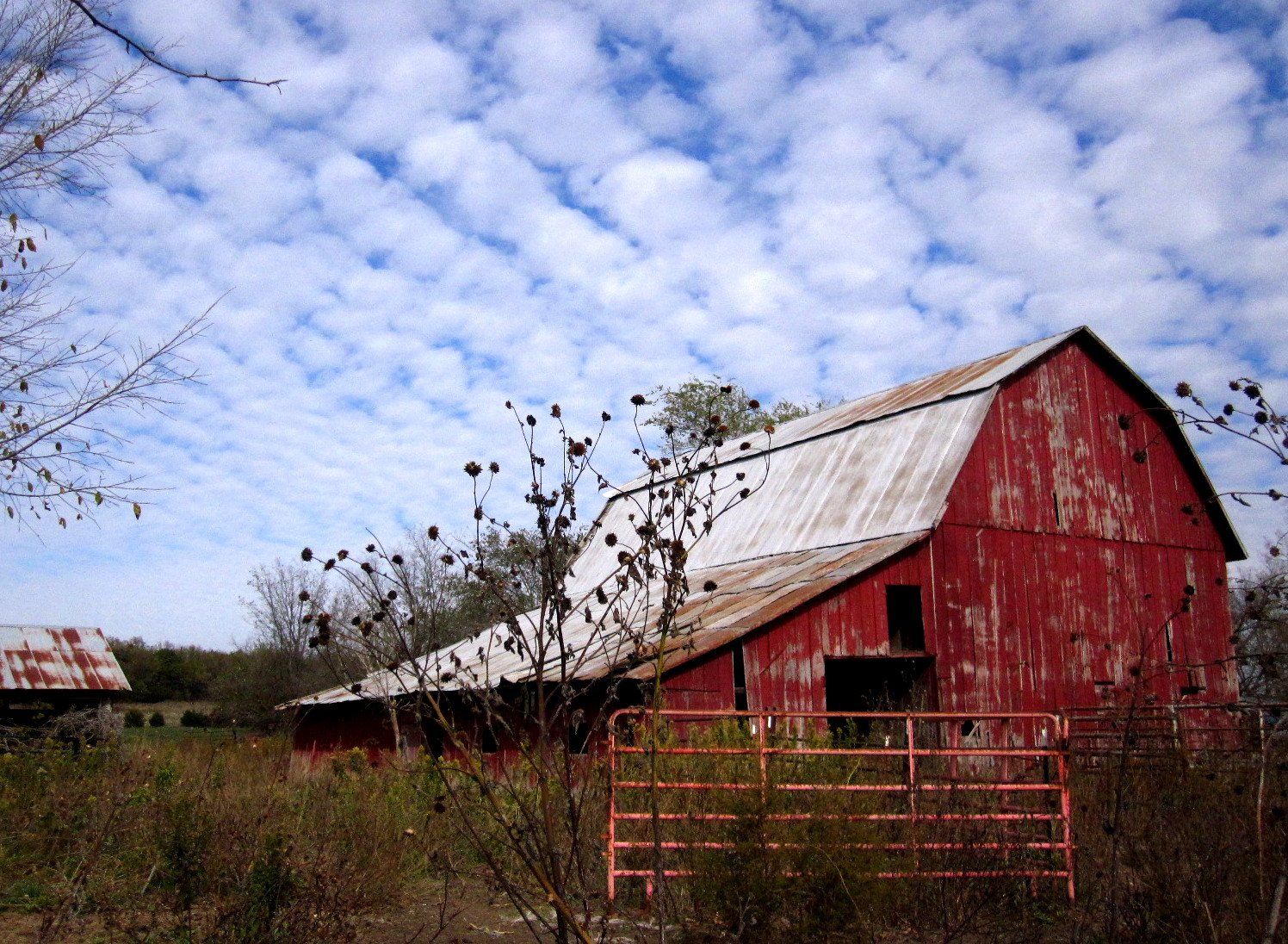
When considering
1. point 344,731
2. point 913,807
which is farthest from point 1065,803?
point 344,731

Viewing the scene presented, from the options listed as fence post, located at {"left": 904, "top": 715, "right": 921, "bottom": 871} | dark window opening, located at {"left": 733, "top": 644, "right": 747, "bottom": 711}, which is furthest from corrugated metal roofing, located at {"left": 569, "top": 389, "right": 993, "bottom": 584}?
fence post, located at {"left": 904, "top": 715, "right": 921, "bottom": 871}

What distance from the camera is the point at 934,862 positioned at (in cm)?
696

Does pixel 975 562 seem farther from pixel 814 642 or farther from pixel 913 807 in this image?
pixel 913 807

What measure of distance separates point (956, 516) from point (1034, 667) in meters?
2.57

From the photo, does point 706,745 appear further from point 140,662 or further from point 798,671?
point 140,662

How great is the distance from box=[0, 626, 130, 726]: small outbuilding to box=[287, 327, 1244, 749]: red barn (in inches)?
551

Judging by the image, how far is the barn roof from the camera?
14.7 m

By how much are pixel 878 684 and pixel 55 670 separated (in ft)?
71.2

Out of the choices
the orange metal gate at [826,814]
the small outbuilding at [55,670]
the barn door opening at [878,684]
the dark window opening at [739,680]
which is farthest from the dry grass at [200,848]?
the small outbuilding at [55,670]

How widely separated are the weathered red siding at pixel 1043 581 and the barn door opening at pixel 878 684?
22 centimetres

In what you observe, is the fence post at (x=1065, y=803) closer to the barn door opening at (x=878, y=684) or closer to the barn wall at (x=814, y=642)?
the barn door opening at (x=878, y=684)

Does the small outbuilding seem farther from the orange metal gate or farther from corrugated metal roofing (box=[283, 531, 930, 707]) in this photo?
the orange metal gate

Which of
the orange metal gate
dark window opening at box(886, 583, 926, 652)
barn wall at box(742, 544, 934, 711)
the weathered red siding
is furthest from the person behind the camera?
dark window opening at box(886, 583, 926, 652)

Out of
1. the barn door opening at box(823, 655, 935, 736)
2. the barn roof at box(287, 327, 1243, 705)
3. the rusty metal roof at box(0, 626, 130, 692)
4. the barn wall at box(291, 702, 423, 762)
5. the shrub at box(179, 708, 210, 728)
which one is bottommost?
the shrub at box(179, 708, 210, 728)
